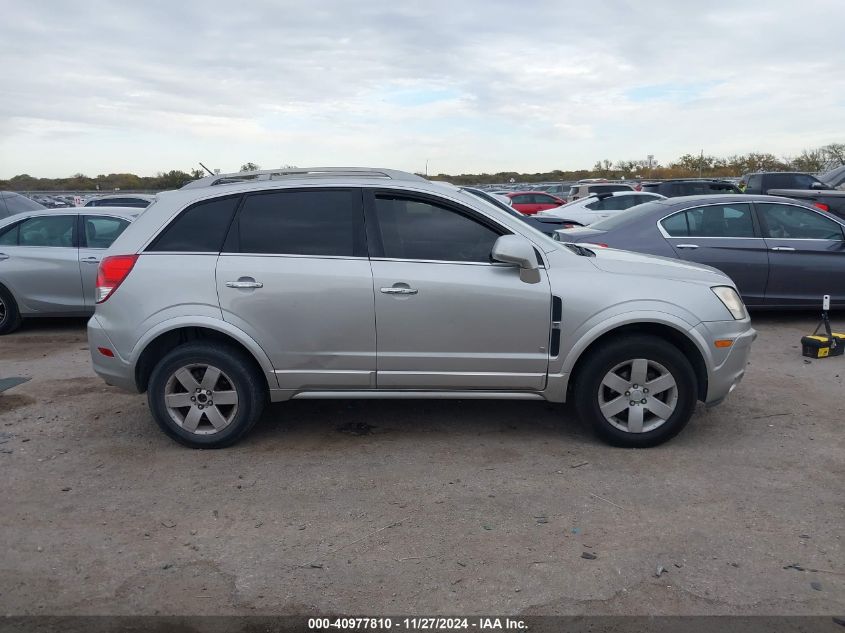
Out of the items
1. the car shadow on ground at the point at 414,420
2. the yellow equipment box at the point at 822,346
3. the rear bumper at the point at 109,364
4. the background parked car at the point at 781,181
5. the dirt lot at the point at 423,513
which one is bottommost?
the dirt lot at the point at 423,513

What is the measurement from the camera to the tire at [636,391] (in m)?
4.86

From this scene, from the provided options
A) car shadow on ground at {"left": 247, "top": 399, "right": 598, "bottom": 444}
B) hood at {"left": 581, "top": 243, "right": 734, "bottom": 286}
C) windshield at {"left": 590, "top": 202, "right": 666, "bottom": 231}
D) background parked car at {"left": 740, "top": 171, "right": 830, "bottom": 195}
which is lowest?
car shadow on ground at {"left": 247, "top": 399, "right": 598, "bottom": 444}

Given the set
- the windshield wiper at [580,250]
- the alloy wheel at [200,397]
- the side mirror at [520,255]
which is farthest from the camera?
the windshield wiper at [580,250]

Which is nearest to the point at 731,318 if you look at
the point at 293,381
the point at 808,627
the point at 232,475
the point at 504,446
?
the point at 504,446

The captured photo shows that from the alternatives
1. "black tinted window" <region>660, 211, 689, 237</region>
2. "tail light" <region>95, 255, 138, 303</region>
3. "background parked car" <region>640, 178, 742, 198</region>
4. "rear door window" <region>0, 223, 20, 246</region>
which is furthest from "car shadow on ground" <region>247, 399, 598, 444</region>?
"background parked car" <region>640, 178, 742, 198</region>

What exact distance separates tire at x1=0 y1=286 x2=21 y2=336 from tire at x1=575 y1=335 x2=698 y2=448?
23.2 ft

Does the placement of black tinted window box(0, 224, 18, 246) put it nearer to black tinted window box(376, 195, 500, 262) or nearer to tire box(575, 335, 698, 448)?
black tinted window box(376, 195, 500, 262)

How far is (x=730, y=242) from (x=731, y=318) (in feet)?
13.0

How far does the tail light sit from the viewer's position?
16.3ft

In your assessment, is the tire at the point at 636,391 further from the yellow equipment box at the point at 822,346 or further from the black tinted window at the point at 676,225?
the black tinted window at the point at 676,225

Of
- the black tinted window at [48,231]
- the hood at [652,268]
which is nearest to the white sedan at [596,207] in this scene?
the black tinted window at [48,231]

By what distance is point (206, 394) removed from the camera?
496 centimetres

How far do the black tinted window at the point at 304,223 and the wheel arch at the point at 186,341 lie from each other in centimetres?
59

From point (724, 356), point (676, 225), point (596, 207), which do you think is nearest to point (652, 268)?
point (724, 356)
